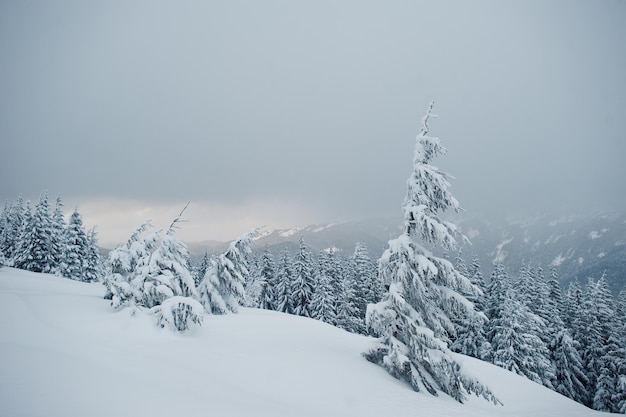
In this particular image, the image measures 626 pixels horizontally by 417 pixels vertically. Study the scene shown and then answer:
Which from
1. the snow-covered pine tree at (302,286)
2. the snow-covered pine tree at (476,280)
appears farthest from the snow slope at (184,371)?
the snow-covered pine tree at (302,286)

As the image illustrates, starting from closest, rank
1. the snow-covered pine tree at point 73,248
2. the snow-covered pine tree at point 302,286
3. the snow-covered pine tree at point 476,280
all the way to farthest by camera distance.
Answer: the snow-covered pine tree at point 476,280 < the snow-covered pine tree at point 73,248 < the snow-covered pine tree at point 302,286

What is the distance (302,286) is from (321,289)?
3503 mm

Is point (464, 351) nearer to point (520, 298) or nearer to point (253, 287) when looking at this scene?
point (520, 298)

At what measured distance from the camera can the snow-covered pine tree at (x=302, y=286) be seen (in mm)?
41938

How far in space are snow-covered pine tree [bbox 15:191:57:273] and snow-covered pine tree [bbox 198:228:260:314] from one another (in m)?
29.4

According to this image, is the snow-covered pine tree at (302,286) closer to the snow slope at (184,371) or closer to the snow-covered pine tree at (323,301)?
the snow-covered pine tree at (323,301)

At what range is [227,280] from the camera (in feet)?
74.3

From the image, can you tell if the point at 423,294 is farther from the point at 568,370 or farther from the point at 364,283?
the point at 364,283

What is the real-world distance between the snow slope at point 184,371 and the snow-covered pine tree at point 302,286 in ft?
84.8

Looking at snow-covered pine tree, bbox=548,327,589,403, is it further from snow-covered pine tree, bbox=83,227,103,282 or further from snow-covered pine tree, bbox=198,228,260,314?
snow-covered pine tree, bbox=83,227,103,282

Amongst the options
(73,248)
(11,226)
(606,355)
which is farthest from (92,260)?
(606,355)

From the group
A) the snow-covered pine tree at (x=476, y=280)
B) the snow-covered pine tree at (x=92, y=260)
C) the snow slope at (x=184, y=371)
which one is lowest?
the snow-covered pine tree at (x=92, y=260)

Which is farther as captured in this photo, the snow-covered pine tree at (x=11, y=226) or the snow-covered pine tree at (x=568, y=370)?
the snow-covered pine tree at (x=11, y=226)

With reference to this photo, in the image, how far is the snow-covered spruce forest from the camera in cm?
1241
